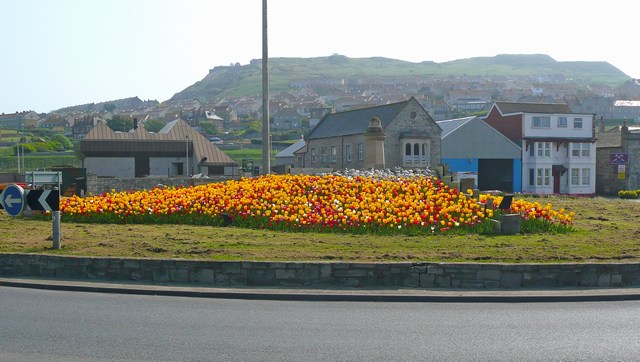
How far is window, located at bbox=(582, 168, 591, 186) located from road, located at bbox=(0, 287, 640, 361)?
5807cm

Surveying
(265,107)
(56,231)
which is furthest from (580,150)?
(56,231)

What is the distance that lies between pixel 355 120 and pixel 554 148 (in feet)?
68.3

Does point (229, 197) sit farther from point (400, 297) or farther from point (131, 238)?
point (400, 297)

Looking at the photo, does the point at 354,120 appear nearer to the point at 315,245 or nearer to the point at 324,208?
the point at 324,208

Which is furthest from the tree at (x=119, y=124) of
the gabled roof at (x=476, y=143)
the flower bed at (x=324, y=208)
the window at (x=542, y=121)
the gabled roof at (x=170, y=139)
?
the flower bed at (x=324, y=208)

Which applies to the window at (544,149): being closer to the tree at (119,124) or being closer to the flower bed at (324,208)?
the flower bed at (324,208)

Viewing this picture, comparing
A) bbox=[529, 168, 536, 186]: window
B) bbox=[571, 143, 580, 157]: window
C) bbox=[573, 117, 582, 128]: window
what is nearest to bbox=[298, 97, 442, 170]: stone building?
bbox=[529, 168, 536, 186]: window

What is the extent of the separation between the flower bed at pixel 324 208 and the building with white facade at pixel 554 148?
146 ft

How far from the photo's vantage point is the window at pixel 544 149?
64.9 m

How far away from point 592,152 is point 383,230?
181 ft

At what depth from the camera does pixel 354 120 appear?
58.1 meters

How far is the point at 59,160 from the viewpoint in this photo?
8862cm

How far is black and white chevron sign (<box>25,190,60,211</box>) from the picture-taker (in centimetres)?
1516

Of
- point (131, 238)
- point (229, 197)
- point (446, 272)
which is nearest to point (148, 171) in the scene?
point (229, 197)
